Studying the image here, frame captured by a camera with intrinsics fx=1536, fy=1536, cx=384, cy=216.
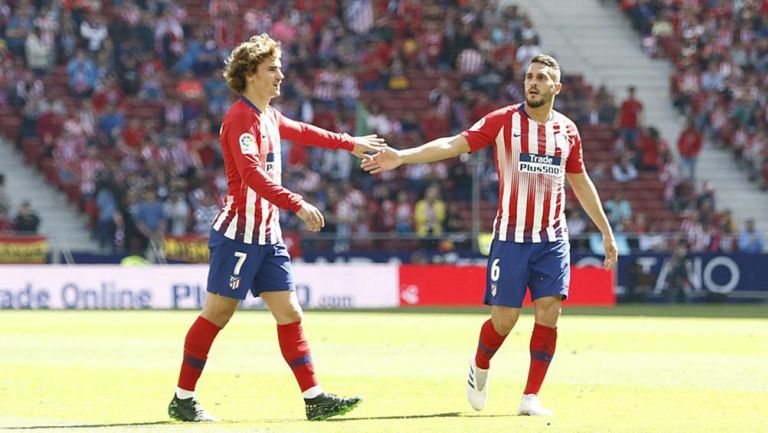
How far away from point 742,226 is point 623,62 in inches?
262

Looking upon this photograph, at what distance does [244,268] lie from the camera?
10.4 m

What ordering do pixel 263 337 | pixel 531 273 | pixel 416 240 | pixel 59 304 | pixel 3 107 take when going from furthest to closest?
pixel 3 107 < pixel 416 240 < pixel 59 304 < pixel 263 337 < pixel 531 273

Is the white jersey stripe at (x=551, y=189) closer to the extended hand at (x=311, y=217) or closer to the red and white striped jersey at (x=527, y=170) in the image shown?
the red and white striped jersey at (x=527, y=170)

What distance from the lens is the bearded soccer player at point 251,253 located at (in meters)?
10.4

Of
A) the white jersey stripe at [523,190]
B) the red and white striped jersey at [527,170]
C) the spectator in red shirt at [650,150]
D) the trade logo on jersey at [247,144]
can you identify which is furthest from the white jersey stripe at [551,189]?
the spectator in red shirt at [650,150]

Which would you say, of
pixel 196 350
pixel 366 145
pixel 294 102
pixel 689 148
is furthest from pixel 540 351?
pixel 689 148

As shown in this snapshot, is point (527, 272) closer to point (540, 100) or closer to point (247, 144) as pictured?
point (540, 100)

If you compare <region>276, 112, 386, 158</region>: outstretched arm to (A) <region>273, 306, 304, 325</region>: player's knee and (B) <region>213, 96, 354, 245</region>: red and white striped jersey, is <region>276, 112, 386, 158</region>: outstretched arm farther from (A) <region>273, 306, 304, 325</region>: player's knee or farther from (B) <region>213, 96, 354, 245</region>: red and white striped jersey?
(A) <region>273, 306, 304, 325</region>: player's knee

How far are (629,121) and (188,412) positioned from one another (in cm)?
2675

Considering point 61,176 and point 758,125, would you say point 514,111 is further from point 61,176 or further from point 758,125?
point 758,125

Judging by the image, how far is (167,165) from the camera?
32875mm

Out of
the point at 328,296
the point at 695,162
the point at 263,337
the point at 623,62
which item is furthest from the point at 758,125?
the point at 263,337

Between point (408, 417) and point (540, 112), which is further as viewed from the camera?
point (540, 112)

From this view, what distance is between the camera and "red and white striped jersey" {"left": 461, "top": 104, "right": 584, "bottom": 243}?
10.9m
